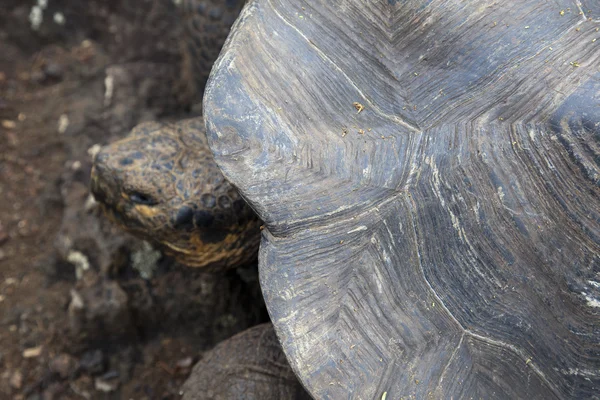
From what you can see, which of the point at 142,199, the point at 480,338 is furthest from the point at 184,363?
the point at 480,338

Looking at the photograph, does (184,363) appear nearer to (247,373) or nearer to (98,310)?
(98,310)

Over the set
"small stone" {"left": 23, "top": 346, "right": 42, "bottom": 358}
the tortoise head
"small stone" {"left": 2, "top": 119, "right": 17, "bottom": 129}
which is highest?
"small stone" {"left": 2, "top": 119, "right": 17, "bottom": 129}

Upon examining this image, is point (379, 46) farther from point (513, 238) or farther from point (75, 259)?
point (75, 259)

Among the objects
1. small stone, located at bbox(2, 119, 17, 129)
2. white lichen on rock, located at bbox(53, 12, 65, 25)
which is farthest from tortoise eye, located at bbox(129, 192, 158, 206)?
white lichen on rock, located at bbox(53, 12, 65, 25)

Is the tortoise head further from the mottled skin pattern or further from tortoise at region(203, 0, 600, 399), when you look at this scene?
tortoise at region(203, 0, 600, 399)

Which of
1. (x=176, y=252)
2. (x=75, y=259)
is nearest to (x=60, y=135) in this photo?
(x=75, y=259)

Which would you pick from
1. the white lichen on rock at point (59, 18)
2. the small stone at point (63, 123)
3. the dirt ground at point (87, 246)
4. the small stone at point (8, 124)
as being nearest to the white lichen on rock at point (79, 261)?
the dirt ground at point (87, 246)
